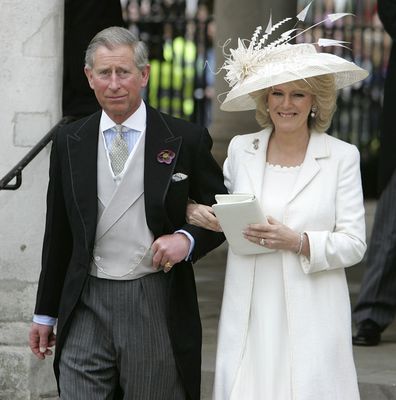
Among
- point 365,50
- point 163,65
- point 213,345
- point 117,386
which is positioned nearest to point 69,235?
point 117,386

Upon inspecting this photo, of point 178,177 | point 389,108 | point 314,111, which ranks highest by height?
point 314,111

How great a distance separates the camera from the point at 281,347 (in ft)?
15.8

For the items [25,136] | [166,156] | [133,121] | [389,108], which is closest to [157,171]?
[166,156]

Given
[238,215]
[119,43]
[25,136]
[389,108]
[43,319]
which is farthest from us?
[389,108]

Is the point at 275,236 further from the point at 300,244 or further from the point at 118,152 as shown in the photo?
the point at 118,152

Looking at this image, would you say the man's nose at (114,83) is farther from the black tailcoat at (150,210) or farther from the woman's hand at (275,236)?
the woman's hand at (275,236)

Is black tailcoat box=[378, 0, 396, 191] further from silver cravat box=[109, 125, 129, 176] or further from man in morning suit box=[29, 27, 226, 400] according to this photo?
silver cravat box=[109, 125, 129, 176]

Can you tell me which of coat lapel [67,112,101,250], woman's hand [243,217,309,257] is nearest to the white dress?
woman's hand [243,217,309,257]

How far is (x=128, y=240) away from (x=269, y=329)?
586 millimetres

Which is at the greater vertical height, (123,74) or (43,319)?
(123,74)

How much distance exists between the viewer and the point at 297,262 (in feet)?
15.7

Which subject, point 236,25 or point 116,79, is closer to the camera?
point 116,79

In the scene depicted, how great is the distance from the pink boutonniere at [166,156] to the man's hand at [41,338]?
759mm

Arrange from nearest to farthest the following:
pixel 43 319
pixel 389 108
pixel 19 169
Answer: pixel 43 319, pixel 19 169, pixel 389 108
